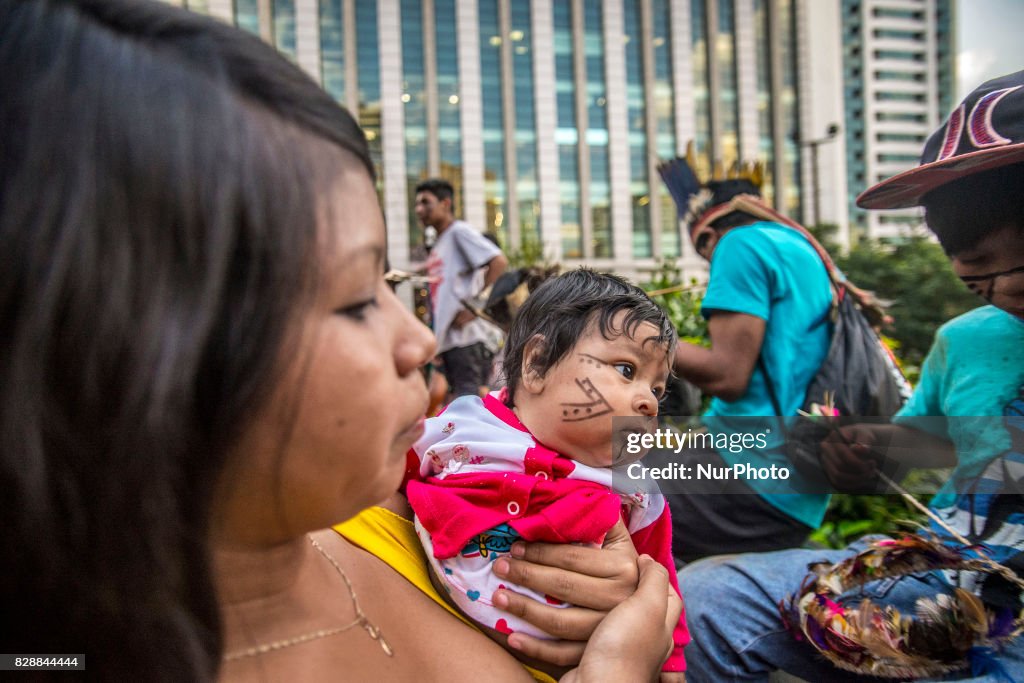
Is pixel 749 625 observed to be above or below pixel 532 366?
below

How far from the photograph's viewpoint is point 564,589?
1073 millimetres

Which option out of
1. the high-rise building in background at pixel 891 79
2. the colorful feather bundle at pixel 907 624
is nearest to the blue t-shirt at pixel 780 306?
the colorful feather bundle at pixel 907 624

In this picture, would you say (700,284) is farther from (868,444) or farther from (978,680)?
(978,680)

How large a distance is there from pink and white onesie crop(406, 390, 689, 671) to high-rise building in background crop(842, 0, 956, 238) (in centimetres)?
6822

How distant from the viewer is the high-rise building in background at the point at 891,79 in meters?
62.1

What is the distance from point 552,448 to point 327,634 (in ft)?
1.78

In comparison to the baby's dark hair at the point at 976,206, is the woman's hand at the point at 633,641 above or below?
below

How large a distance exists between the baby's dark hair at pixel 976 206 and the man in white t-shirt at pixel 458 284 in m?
4.00

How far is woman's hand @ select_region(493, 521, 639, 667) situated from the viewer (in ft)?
3.42

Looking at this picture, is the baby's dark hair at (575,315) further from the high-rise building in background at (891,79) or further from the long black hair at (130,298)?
the high-rise building in background at (891,79)

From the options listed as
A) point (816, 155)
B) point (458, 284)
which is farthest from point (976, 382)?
point (816, 155)

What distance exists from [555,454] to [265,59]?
0.82 m

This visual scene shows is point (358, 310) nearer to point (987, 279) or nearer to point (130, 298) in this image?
point (130, 298)

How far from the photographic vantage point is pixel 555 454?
1212 millimetres
